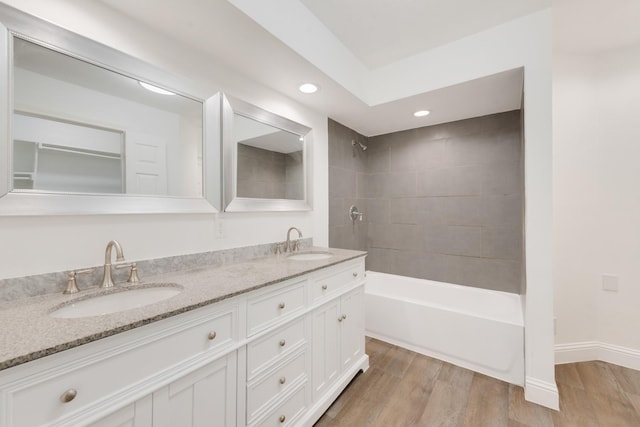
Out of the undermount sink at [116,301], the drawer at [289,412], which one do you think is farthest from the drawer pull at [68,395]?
the drawer at [289,412]

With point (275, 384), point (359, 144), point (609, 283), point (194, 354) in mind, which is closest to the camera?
point (194, 354)

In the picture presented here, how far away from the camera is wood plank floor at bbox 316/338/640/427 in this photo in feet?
5.17

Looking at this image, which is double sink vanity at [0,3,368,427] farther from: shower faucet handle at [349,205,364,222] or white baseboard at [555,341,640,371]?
white baseboard at [555,341,640,371]

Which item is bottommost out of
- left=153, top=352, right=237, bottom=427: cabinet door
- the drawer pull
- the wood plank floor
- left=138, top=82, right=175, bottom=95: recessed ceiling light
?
the wood plank floor

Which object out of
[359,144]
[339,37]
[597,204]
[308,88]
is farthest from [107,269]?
[597,204]

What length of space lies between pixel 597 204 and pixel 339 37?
2430 mm

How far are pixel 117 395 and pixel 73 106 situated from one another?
1.16m

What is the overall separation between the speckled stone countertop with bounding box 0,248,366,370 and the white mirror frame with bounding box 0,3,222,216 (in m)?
0.35

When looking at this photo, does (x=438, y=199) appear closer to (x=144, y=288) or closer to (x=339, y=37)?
(x=339, y=37)

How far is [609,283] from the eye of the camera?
6.95 feet

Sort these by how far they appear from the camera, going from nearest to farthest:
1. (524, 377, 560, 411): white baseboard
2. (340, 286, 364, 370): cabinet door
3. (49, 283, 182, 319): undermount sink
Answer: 1. (49, 283, 182, 319): undermount sink
2. (524, 377, 560, 411): white baseboard
3. (340, 286, 364, 370): cabinet door

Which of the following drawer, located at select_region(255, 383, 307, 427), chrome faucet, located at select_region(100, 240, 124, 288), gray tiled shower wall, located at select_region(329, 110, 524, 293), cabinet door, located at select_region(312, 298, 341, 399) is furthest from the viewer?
gray tiled shower wall, located at select_region(329, 110, 524, 293)

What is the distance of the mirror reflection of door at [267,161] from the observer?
182 centimetres

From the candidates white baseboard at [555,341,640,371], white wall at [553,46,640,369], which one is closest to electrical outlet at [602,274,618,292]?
white wall at [553,46,640,369]
